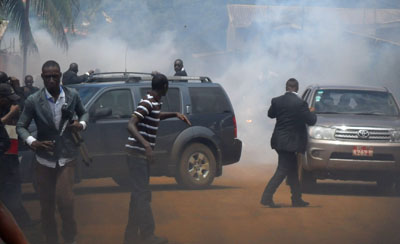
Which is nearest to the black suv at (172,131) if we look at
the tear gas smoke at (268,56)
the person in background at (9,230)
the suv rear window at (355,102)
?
the suv rear window at (355,102)

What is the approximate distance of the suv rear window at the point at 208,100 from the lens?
14227 millimetres

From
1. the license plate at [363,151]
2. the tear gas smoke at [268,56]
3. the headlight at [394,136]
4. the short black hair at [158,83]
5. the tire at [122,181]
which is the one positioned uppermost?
the tear gas smoke at [268,56]

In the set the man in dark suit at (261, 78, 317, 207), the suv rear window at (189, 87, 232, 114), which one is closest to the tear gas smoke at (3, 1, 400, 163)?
the suv rear window at (189, 87, 232, 114)

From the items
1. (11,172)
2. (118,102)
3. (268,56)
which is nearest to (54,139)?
(11,172)

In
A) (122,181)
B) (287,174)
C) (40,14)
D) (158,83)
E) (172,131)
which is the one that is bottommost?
(122,181)

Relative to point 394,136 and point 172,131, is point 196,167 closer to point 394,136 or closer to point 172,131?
point 172,131

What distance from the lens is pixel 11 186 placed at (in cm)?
976

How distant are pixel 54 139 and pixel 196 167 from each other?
642 centimetres

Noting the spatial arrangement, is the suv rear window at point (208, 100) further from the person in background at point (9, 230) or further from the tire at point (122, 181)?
the person in background at point (9, 230)

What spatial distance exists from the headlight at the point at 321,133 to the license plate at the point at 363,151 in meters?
0.41

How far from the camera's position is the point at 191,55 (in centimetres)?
5928

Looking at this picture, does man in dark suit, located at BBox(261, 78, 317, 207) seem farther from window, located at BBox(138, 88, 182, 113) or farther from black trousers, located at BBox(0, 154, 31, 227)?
black trousers, located at BBox(0, 154, 31, 227)

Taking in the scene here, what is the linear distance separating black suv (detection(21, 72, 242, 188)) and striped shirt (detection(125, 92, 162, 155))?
4.00 metres

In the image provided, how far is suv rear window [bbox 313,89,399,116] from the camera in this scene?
559 inches
